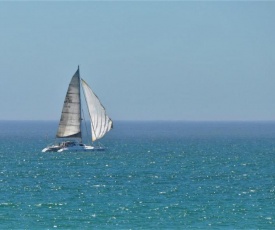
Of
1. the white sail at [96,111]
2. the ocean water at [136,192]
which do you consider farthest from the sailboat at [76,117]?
the ocean water at [136,192]

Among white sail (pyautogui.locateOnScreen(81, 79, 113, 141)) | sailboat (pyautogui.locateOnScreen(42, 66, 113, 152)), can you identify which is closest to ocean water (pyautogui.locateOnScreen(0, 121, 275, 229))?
sailboat (pyautogui.locateOnScreen(42, 66, 113, 152))

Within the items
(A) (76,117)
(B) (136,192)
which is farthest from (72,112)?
(B) (136,192)

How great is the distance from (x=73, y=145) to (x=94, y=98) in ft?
26.3

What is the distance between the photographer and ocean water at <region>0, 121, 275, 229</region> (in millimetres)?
59625

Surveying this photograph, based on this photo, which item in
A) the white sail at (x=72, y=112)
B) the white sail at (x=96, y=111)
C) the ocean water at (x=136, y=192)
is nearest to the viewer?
the ocean water at (x=136, y=192)

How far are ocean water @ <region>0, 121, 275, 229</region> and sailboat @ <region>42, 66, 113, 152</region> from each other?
16.8ft

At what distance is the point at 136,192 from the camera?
75.6 meters

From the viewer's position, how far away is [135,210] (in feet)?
210

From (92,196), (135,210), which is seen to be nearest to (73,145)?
(92,196)

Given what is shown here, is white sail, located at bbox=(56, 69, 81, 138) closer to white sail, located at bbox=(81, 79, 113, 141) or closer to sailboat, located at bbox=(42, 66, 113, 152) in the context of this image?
Answer: sailboat, located at bbox=(42, 66, 113, 152)

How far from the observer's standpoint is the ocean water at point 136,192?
196ft

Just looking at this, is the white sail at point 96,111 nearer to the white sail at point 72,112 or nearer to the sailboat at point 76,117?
the sailboat at point 76,117

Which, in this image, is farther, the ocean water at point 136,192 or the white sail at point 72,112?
the white sail at point 72,112

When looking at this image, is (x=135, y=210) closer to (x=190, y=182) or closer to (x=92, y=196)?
(x=92, y=196)
